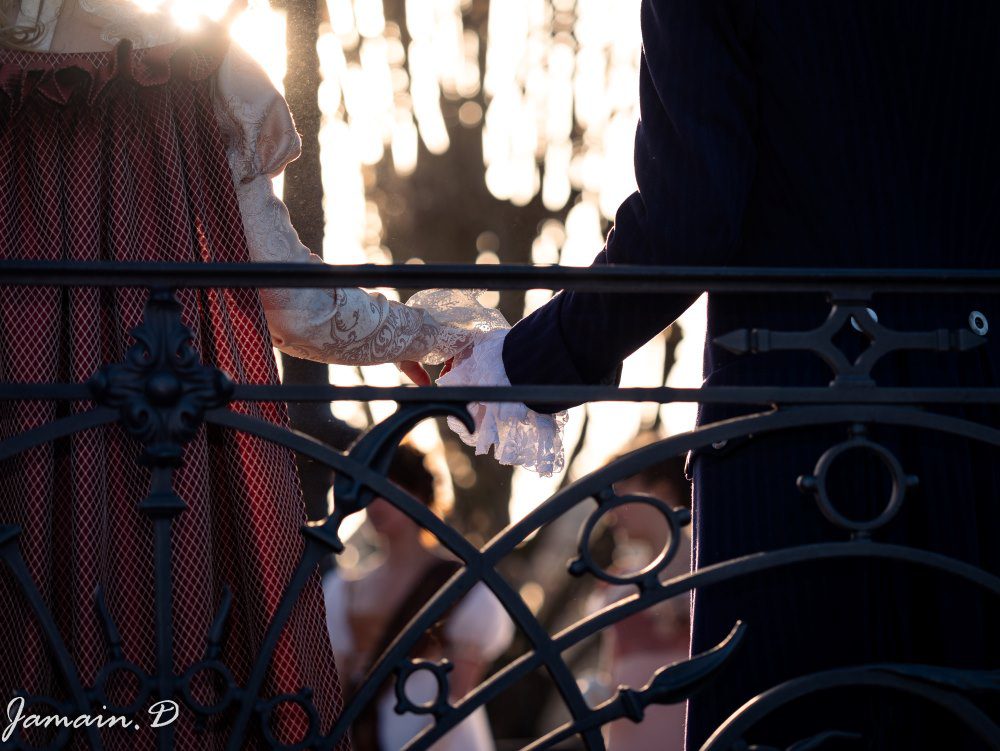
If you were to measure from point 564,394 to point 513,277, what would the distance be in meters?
0.16

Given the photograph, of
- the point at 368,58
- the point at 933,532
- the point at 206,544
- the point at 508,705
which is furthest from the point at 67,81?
the point at 508,705

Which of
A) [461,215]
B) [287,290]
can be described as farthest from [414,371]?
[461,215]

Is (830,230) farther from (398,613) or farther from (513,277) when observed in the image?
(398,613)

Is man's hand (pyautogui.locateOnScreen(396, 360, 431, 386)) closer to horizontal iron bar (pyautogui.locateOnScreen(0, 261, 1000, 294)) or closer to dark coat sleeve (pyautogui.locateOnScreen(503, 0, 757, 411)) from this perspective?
dark coat sleeve (pyautogui.locateOnScreen(503, 0, 757, 411))

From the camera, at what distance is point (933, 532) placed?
5.62 feet

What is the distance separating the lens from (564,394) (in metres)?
1.60

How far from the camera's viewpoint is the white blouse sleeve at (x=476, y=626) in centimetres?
424

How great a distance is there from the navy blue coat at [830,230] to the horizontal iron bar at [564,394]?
0.14m

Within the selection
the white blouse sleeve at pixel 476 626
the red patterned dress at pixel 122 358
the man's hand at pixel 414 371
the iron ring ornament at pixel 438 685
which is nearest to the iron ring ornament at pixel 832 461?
the iron ring ornament at pixel 438 685

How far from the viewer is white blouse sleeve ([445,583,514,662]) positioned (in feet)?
13.9

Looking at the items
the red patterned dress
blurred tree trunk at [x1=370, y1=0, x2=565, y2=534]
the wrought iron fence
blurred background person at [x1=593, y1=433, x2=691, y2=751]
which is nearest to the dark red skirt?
the red patterned dress

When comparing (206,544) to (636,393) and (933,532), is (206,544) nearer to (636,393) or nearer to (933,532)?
(636,393)

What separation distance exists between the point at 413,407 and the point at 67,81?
0.81m

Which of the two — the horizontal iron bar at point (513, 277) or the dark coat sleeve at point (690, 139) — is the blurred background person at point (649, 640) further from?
the horizontal iron bar at point (513, 277)
